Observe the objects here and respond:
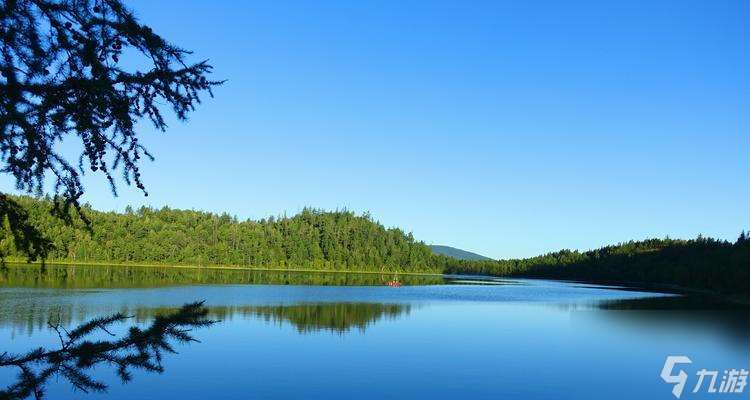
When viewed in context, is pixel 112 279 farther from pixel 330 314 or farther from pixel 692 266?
pixel 692 266

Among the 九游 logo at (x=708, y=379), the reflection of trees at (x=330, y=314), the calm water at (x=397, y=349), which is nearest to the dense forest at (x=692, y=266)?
the calm water at (x=397, y=349)

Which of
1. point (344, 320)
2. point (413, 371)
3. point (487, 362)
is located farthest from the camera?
point (344, 320)

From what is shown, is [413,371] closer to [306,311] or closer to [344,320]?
[344,320]

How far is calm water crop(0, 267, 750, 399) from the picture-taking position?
84.0ft

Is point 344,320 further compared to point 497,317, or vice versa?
point 497,317

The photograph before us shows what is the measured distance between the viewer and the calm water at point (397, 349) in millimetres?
25609

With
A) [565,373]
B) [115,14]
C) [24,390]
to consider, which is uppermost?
[115,14]

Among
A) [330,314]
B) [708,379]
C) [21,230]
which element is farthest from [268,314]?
[21,230]

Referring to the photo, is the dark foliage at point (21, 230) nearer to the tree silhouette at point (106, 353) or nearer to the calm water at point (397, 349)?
the tree silhouette at point (106, 353)

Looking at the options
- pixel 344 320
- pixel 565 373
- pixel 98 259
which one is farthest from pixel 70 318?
pixel 98 259

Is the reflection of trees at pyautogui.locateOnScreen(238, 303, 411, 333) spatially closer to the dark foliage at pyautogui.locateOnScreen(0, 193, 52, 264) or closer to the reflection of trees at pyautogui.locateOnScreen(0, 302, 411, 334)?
the reflection of trees at pyautogui.locateOnScreen(0, 302, 411, 334)

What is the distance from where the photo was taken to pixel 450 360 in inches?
1282

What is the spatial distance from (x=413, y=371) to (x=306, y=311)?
90.0ft

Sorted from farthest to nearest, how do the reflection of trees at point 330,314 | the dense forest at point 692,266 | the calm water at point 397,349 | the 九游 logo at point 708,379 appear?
the dense forest at point 692,266, the reflection of trees at point 330,314, the 九游 logo at point 708,379, the calm water at point 397,349
